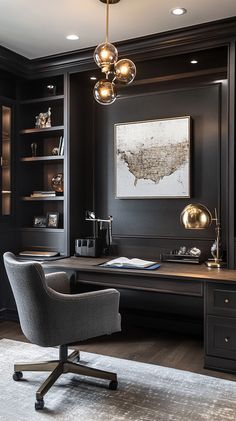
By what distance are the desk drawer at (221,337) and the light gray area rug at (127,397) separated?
A: 0.21m

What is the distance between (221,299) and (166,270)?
50 cm

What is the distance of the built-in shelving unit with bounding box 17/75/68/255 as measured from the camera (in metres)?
4.24

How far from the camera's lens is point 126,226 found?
4.09 m

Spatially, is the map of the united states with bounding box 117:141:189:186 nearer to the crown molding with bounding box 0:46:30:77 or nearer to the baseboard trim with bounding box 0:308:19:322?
the crown molding with bounding box 0:46:30:77

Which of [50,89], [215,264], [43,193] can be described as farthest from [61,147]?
[215,264]

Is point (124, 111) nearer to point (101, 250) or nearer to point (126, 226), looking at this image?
point (126, 226)

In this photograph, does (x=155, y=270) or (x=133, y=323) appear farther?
(x=133, y=323)

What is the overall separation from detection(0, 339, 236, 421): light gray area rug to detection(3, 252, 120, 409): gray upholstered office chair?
0.10 metres

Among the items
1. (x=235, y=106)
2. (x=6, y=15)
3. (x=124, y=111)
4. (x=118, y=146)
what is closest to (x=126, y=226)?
(x=118, y=146)

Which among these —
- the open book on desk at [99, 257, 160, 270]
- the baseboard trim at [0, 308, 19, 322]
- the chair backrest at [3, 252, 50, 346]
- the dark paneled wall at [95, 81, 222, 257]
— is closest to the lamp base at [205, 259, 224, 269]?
the dark paneled wall at [95, 81, 222, 257]

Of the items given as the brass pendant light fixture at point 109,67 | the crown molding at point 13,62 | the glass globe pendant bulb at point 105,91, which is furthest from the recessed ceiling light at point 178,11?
the crown molding at point 13,62

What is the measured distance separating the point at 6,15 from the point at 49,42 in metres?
0.59

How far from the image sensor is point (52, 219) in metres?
4.32

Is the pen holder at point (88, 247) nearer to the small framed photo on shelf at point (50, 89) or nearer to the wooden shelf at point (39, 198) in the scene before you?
the wooden shelf at point (39, 198)
